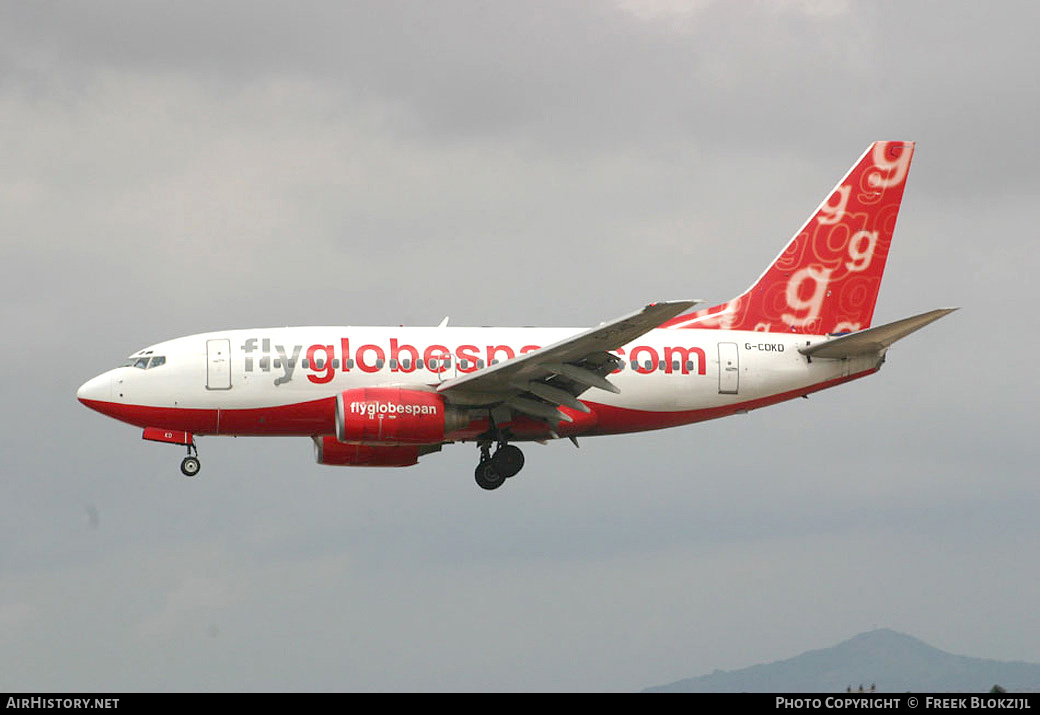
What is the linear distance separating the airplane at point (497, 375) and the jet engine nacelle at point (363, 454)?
0.04 meters

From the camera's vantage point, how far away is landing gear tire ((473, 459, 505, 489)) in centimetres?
4672

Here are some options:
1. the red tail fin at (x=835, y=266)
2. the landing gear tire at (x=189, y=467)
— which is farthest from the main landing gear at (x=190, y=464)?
the red tail fin at (x=835, y=266)

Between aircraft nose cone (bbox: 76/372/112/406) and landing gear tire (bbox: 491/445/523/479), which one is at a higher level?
aircraft nose cone (bbox: 76/372/112/406)

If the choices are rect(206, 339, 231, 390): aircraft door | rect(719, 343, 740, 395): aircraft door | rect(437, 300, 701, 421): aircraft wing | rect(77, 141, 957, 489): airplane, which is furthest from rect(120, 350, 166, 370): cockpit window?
rect(719, 343, 740, 395): aircraft door

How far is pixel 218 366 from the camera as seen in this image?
44.5 metres

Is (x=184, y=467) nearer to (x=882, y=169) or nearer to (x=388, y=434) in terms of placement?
(x=388, y=434)

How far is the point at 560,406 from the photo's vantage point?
46.2 m

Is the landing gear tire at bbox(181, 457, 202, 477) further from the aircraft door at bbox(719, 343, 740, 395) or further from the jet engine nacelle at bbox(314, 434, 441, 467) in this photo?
the aircraft door at bbox(719, 343, 740, 395)

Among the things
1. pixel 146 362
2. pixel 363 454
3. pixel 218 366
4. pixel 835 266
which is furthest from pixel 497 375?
pixel 835 266

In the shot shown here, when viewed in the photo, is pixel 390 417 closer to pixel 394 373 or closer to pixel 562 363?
pixel 394 373
